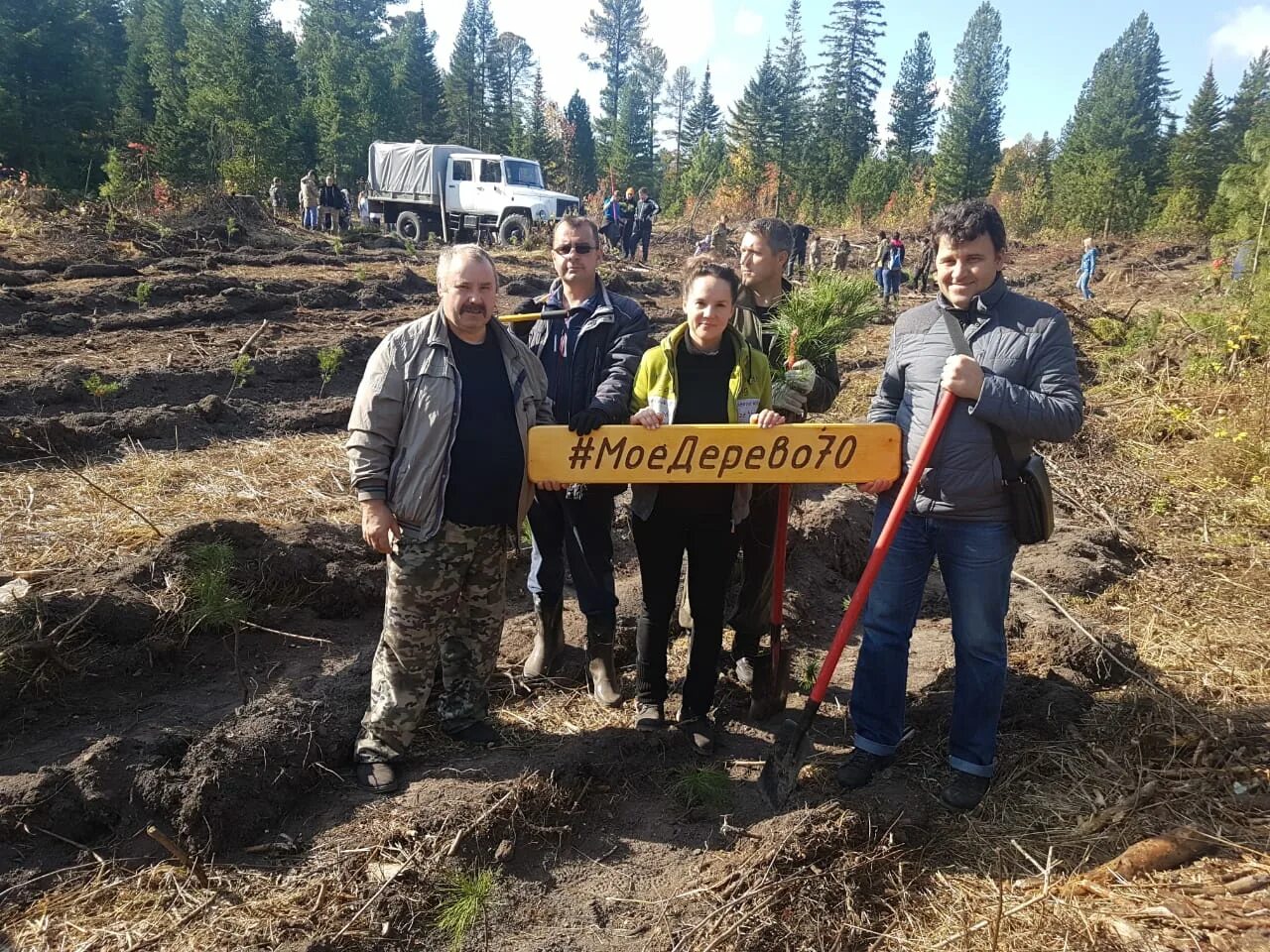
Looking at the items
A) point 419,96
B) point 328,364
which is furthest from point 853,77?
point 328,364

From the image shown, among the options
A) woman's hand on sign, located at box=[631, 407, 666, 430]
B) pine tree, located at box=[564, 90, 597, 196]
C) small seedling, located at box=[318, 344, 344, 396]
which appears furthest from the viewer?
pine tree, located at box=[564, 90, 597, 196]

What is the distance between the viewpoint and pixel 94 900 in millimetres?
2438

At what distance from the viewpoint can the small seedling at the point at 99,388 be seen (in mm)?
7491

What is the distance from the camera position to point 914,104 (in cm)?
5766

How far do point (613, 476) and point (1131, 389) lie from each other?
8.52 m

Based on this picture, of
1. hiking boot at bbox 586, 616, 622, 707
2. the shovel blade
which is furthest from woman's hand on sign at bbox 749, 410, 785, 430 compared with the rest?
hiking boot at bbox 586, 616, 622, 707

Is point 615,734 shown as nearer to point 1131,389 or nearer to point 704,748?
point 704,748

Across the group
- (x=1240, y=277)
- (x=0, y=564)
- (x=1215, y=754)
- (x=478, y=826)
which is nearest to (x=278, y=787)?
(x=478, y=826)

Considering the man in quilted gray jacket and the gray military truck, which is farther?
the gray military truck

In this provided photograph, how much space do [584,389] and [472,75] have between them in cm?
6867

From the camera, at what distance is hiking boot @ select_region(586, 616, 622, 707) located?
367cm

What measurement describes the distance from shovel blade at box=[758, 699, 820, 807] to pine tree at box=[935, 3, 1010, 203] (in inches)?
1437

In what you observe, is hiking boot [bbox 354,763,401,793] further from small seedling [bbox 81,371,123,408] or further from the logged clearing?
small seedling [bbox 81,371,123,408]

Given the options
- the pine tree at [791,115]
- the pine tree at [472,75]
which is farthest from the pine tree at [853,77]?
the pine tree at [472,75]
